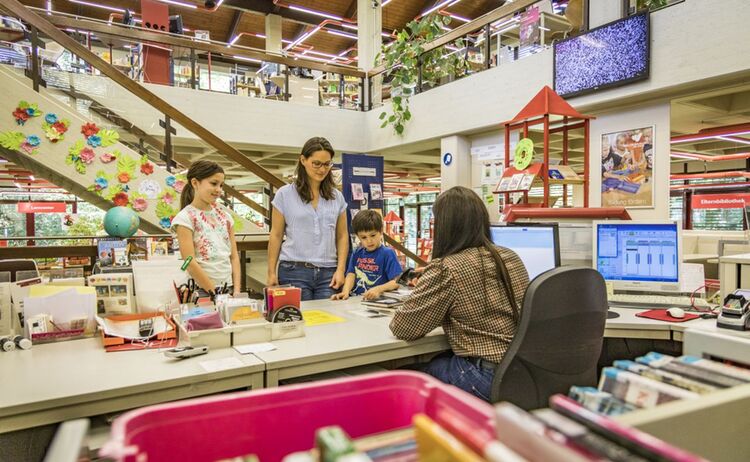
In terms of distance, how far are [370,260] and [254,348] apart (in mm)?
1405

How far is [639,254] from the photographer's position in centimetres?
258

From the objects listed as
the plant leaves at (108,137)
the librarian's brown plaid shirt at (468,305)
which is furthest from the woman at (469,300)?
the plant leaves at (108,137)

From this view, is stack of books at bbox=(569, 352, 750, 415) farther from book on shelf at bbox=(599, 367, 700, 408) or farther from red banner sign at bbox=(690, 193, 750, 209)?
red banner sign at bbox=(690, 193, 750, 209)

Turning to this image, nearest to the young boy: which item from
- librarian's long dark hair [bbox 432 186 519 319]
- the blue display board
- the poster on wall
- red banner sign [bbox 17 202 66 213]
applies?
librarian's long dark hair [bbox 432 186 519 319]

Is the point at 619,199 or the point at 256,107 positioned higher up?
the point at 256,107

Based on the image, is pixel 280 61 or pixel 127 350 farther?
pixel 280 61

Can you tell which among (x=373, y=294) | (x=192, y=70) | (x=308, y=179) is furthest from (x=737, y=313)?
(x=192, y=70)

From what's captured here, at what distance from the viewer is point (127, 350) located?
5.47 ft

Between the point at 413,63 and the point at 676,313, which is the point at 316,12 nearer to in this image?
the point at 413,63

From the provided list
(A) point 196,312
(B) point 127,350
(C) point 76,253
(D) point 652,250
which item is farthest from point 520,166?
(C) point 76,253

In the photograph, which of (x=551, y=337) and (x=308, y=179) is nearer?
(x=551, y=337)

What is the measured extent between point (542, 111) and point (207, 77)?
4685 mm

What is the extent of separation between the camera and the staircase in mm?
4414

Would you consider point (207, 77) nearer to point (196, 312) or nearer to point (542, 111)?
point (542, 111)
